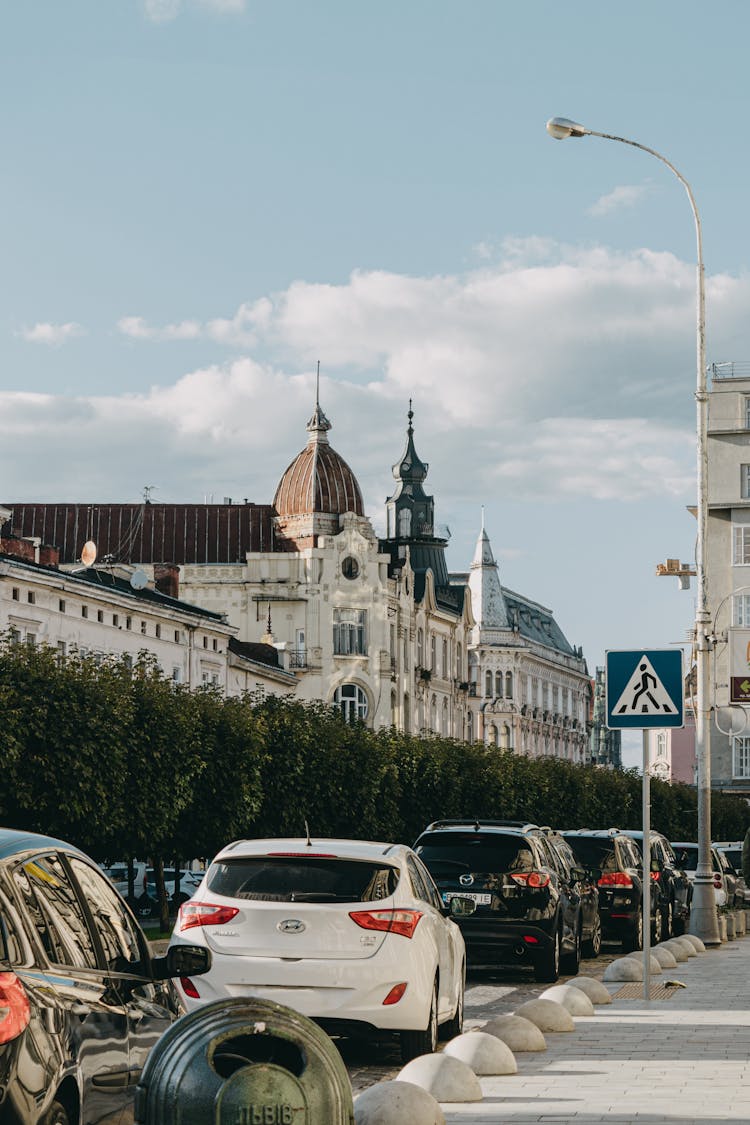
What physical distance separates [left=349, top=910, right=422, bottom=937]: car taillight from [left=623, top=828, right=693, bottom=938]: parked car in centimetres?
1769

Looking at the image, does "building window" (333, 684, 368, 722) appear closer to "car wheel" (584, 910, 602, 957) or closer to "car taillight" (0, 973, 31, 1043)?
"car wheel" (584, 910, 602, 957)

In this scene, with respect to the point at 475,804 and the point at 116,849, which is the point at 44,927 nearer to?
the point at 116,849

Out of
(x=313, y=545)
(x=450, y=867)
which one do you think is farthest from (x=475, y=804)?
(x=313, y=545)

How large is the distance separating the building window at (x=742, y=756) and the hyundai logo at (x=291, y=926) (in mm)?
89177

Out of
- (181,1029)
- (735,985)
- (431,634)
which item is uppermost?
(431,634)

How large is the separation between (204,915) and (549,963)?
851 cm

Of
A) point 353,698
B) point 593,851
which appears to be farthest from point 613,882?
point 353,698

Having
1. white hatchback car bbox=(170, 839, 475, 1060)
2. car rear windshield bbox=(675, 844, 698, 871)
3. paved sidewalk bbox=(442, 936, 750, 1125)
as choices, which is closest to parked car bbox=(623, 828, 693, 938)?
car rear windshield bbox=(675, 844, 698, 871)

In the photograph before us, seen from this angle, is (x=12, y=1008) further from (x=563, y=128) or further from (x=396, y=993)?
(x=563, y=128)

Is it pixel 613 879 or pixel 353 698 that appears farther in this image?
pixel 353 698

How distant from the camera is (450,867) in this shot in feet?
66.2

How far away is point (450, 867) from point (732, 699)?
4657cm

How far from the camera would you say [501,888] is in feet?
65.7

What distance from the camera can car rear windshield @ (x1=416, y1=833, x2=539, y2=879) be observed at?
20.1 m
